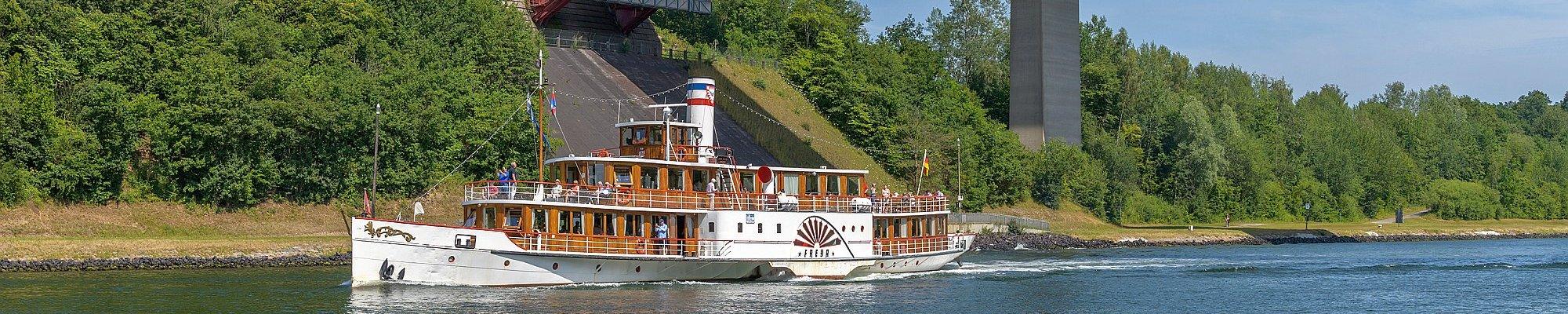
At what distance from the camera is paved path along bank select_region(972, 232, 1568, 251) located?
76875 mm

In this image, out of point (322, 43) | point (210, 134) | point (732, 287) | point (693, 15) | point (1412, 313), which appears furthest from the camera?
point (693, 15)

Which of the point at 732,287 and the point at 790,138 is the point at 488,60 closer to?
the point at 790,138

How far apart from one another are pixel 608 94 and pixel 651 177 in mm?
38177

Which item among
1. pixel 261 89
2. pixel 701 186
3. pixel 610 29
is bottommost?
pixel 701 186

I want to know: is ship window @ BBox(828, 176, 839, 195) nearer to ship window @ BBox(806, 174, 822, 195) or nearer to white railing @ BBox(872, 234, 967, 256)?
ship window @ BBox(806, 174, 822, 195)

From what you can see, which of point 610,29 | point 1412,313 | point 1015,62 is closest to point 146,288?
point 1412,313

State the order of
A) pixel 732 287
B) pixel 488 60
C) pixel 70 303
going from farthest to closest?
pixel 488 60 → pixel 732 287 → pixel 70 303

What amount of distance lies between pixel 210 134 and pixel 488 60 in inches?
801

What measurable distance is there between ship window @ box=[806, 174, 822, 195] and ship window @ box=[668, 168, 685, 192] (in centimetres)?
487

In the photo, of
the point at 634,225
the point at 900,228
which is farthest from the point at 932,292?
the point at 634,225

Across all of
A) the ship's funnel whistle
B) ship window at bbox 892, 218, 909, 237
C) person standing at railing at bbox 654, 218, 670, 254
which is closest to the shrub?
ship window at bbox 892, 218, 909, 237

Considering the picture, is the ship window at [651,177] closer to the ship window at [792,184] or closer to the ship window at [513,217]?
the ship window at [513,217]

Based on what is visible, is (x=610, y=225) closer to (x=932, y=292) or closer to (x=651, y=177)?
(x=651, y=177)

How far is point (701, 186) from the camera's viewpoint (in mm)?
47031
